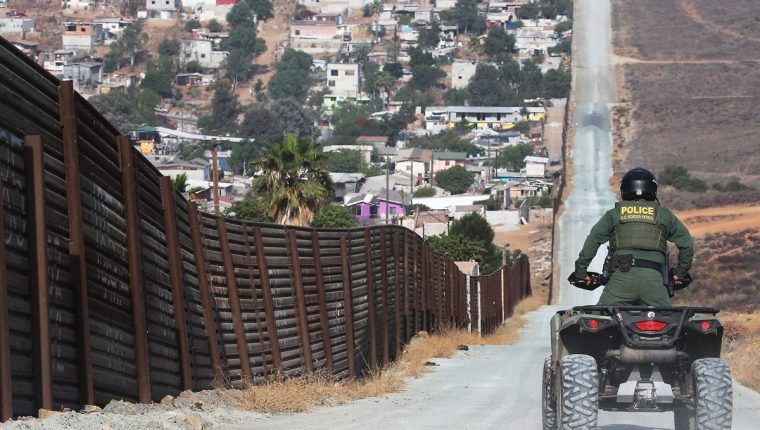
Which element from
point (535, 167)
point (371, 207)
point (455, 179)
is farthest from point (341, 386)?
point (455, 179)

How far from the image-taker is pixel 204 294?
604 inches

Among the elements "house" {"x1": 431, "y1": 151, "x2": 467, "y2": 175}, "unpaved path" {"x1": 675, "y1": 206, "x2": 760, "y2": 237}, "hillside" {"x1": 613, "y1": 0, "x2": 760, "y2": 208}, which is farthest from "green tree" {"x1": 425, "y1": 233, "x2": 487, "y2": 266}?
"house" {"x1": 431, "y1": 151, "x2": 467, "y2": 175}

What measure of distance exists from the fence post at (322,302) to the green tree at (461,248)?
60965 millimetres

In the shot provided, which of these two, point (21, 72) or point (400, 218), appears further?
point (400, 218)

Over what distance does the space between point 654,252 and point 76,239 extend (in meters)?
4.48

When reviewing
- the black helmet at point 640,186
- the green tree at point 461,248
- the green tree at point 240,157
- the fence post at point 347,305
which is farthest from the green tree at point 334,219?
the green tree at point 240,157

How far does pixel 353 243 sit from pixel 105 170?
9357mm

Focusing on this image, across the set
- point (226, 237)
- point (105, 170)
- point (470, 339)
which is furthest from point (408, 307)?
point (105, 170)

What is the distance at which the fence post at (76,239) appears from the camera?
37.7ft

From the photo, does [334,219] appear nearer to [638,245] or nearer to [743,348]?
[743,348]

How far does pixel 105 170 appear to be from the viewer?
1270cm

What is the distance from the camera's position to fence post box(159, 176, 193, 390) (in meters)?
14.3

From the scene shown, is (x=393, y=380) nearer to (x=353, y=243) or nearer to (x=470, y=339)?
(x=353, y=243)

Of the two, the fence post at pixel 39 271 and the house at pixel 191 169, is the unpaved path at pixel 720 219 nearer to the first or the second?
the house at pixel 191 169
